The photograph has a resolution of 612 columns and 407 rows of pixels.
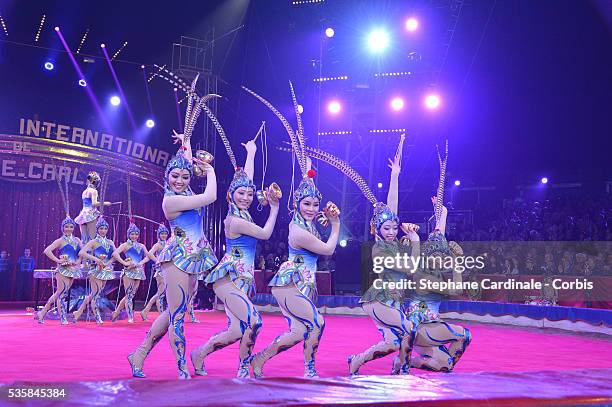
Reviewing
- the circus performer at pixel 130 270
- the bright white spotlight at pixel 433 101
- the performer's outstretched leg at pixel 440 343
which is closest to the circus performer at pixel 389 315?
the performer's outstretched leg at pixel 440 343

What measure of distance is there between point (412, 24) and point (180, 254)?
14.4 m

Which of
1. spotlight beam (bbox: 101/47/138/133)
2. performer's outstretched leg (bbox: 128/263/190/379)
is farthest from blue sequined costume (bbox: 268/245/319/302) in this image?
spotlight beam (bbox: 101/47/138/133)

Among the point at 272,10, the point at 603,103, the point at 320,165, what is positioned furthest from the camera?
the point at 320,165

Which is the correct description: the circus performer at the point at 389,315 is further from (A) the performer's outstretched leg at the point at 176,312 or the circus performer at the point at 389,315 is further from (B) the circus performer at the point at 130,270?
(B) the circus performer at the point at 130,270

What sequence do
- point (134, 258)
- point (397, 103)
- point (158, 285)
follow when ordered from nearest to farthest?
point (134, 258) < point (158, 285) < point (397, 103)

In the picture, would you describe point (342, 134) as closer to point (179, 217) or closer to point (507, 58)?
point (507, 58)

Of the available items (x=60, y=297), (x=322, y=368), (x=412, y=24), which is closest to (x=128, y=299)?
(x=60, y=297)

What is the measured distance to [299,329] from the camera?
6.05 m

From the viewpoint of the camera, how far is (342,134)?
19.8m

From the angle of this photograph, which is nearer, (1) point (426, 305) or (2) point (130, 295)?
(1) point (426, 305)

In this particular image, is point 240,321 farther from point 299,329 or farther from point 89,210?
point 89,210

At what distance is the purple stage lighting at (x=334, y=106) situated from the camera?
19.5 metres

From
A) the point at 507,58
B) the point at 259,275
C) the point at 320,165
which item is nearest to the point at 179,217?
the point at 259,275

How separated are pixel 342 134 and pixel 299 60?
246 cm
